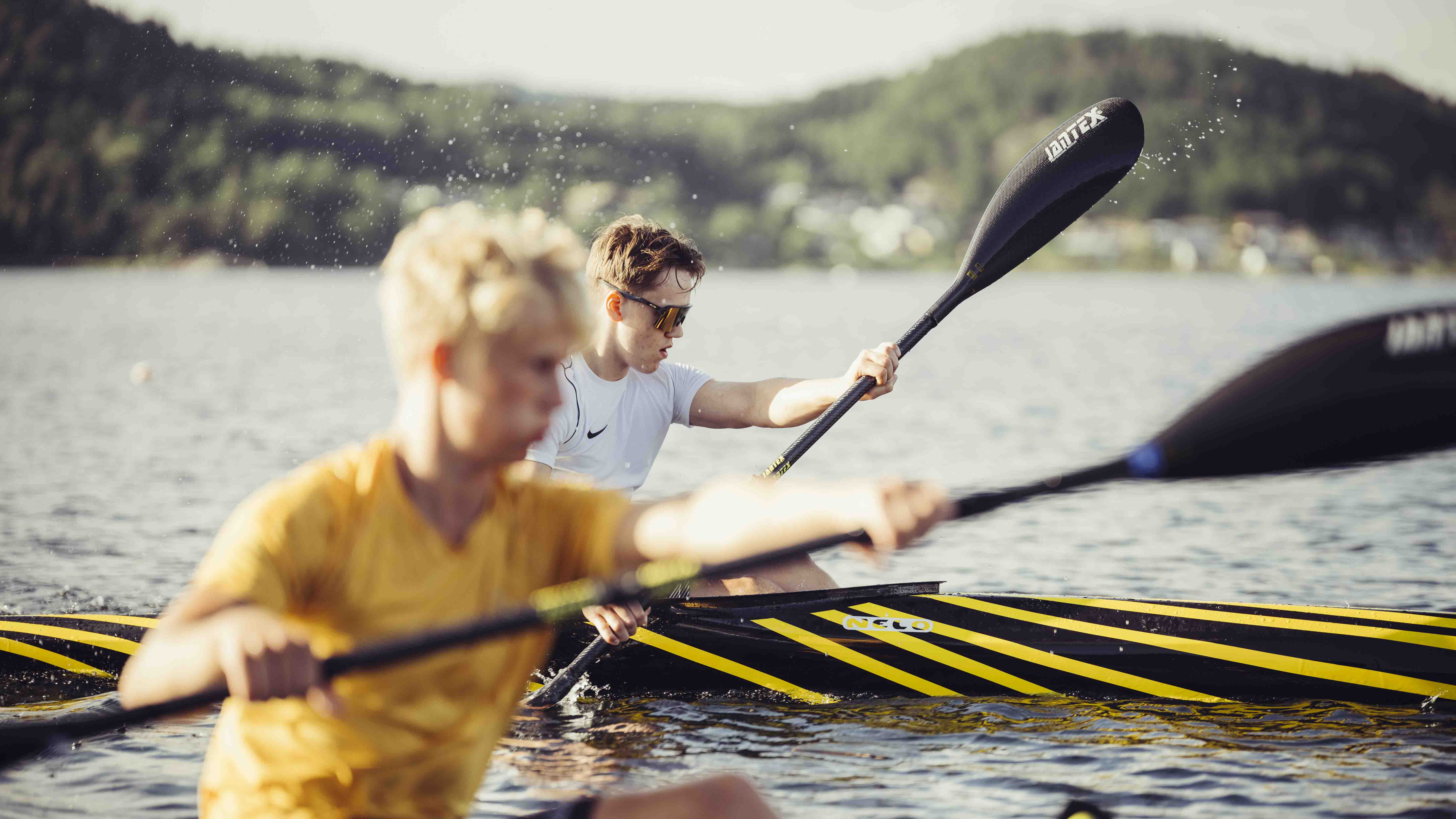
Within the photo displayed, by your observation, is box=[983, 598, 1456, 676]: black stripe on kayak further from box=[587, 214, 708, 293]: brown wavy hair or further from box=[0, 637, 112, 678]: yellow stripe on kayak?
box=[0, 637, 112, 678]: yellow stripe on kayak

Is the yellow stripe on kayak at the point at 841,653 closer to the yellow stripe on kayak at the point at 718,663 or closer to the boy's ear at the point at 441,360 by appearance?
the yellow stripe on kayak at the point at 718,663

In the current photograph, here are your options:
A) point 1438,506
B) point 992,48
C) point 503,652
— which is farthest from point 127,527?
point 992,48

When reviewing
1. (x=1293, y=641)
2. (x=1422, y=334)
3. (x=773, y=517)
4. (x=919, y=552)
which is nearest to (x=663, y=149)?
(x=919, y=552)

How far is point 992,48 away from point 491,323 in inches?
4014

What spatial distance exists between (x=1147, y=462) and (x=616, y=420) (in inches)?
115

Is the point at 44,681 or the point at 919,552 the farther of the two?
the point at 919,552

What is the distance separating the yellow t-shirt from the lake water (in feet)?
8.04

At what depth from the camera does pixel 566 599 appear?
2375mm

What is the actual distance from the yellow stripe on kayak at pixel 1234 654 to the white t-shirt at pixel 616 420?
4.79 feet

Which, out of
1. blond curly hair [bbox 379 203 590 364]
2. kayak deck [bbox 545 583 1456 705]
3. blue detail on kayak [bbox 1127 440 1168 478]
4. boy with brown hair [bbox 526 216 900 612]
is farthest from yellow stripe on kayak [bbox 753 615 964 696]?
blond curly hair [bbox 379 203 590 364]

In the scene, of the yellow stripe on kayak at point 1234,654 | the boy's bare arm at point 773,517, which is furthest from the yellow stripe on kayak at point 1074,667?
the boy's bare arm at point 773,517

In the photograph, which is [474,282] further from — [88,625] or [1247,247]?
[1247,247]

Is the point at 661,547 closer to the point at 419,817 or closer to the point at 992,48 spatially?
the point at 419,817

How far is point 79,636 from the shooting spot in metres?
6.16
